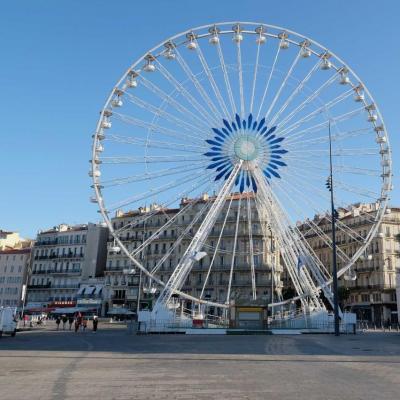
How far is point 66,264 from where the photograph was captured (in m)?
95.9

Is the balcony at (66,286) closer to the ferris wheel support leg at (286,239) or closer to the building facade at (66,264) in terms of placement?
the building facade at (66,264)

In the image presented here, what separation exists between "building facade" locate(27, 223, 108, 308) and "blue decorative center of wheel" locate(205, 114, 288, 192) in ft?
197

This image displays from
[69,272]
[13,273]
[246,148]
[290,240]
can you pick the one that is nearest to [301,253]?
[290,240]

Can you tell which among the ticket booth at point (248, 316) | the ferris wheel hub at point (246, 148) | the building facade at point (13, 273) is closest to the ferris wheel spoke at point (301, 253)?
the ferris wheel hub at point (246, 148)

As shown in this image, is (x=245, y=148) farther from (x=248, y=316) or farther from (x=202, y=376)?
(x=202, y=376)

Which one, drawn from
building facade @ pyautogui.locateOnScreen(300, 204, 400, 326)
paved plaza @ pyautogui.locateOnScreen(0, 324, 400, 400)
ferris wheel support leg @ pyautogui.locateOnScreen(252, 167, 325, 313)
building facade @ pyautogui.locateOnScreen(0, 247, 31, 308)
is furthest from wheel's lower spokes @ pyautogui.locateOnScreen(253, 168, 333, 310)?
building facade @ pyautogui.locateOnScreen(0, 247, 31, 308)

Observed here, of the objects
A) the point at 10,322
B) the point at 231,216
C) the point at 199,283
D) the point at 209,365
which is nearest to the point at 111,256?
the point at 199,283

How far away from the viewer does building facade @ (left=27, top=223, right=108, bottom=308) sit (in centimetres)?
9419

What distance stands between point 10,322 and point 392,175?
95.1 ft

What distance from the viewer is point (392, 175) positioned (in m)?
38.7

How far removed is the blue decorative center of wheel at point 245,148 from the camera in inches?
1446

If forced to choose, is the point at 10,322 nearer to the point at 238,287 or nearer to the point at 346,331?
the point at 346,331

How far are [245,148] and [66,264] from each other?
67226 mm

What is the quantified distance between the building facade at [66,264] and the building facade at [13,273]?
1768 mm
